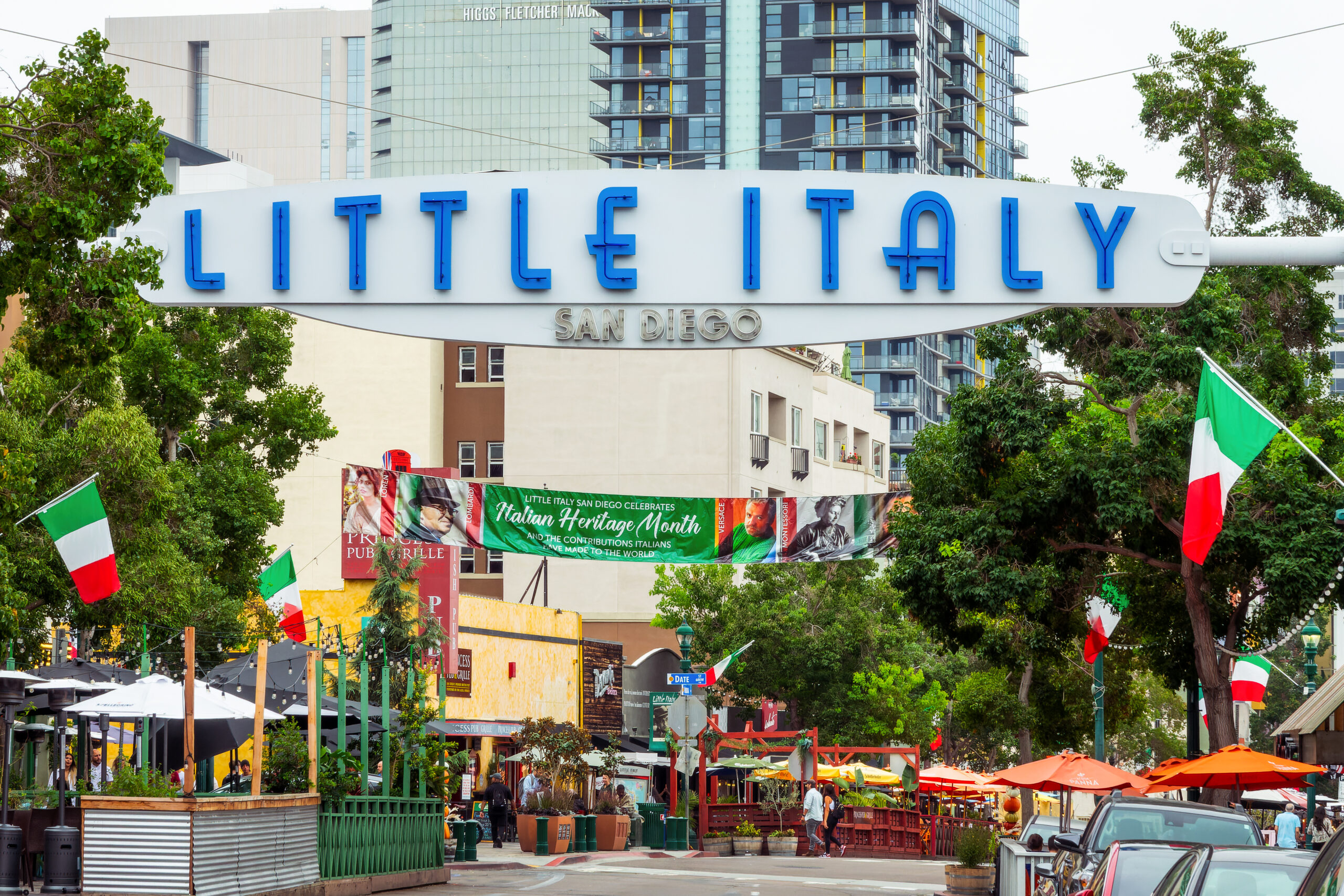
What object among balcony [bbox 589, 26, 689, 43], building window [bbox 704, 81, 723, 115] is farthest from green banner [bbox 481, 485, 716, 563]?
building window [bbox 704, 81, 723, 115]

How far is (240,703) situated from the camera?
21203 millimetres

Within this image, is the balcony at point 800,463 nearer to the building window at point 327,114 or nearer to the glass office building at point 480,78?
the glass office building at point 480,78

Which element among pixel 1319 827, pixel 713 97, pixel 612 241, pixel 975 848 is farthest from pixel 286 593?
pixel 713 97

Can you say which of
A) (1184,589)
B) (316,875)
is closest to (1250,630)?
(1184,589)

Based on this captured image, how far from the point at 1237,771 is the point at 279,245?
17.3 metres

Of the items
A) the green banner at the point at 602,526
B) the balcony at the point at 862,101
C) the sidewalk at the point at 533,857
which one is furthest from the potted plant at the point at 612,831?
the balcony at the point at 862,101

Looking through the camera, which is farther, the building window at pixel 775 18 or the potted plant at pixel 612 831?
the building window at pixel 775 18

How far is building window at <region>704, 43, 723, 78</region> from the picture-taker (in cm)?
14000

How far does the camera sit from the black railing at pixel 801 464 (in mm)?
71875

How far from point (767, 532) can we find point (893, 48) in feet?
343

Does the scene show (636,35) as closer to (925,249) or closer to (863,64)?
(863,64)

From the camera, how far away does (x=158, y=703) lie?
64.3ft

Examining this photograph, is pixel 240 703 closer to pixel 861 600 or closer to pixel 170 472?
pixel 170 472

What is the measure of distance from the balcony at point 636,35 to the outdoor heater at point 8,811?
4873 inches
